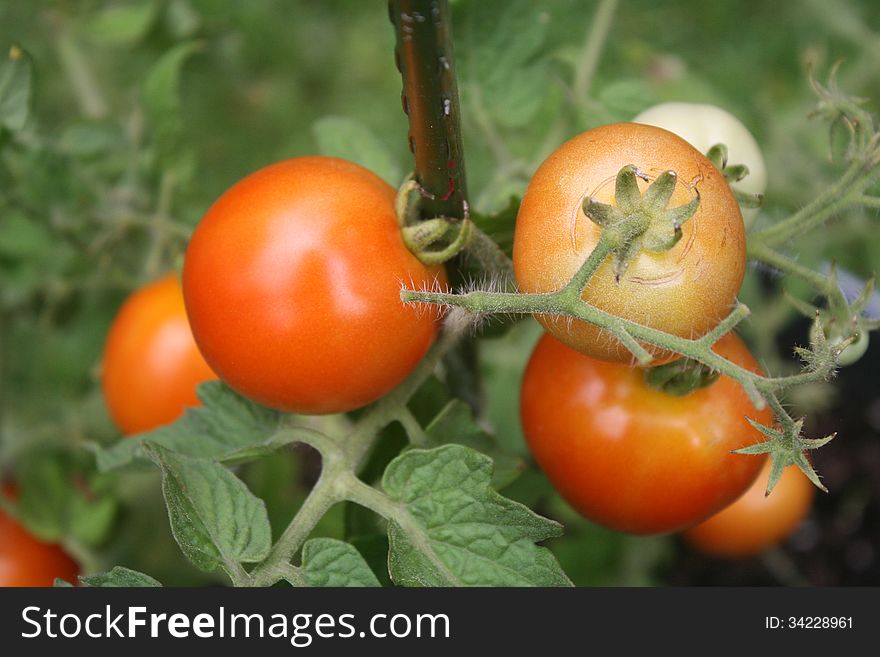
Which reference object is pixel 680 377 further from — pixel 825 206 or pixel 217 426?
pixel 217 426

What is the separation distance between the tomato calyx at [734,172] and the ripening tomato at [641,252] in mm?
61

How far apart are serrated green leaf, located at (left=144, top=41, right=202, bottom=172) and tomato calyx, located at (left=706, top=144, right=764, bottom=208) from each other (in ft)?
1.80

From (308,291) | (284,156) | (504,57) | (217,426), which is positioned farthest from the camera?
(284,156)

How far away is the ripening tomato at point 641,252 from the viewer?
506 mm

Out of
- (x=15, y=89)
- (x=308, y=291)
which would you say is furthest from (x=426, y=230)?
(x=15, y=89)

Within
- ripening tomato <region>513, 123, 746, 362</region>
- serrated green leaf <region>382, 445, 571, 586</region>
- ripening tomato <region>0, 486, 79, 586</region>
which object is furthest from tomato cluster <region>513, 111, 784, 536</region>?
ripening tomato <region>0, 486, 79, 586</region>

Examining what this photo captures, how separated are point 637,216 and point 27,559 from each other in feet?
2.88

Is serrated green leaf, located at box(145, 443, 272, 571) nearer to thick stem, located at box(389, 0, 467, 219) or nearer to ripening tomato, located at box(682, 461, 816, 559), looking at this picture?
thick stem, located at box(389, 0, 467, 219)

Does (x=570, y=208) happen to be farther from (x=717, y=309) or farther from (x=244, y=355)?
(x=244, y=355)

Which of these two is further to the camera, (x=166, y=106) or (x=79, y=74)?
(x=79, y=74)

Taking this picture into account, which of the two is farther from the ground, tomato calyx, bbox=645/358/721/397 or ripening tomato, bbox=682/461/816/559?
ripening tomato, bbox=682/461/816/559

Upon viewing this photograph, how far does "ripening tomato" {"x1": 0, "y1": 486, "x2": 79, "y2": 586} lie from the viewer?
1037mm

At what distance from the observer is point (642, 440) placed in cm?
66

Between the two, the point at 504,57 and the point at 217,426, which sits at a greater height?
the point at 504,57
